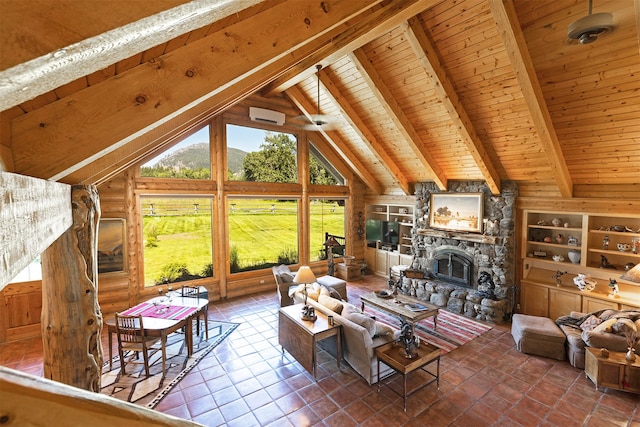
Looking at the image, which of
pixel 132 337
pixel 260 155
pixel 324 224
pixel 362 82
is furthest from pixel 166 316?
pixel 324 224

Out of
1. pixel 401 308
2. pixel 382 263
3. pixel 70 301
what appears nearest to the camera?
pixel 70 301

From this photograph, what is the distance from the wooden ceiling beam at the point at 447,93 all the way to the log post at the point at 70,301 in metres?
4.76

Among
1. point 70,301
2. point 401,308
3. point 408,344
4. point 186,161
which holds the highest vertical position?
point 186,161

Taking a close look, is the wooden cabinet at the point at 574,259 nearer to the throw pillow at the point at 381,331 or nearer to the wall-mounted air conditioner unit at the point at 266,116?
the throw pillow at the point at 381,331

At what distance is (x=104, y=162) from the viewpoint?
208 cm

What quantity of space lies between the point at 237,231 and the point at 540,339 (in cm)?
702

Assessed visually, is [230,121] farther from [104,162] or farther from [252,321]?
[104,162]

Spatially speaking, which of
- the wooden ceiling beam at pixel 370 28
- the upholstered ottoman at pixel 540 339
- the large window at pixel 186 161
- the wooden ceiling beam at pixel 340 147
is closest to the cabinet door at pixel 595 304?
the upholstered ottoman at pixel 540 339

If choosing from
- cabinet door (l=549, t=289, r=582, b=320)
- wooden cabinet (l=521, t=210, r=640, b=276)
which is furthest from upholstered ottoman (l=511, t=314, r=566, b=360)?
wooden cabinet (l=521, t=210, r=640, b=276)

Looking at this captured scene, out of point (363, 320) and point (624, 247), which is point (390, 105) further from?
point (624, 247)

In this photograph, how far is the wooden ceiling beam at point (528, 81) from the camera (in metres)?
3.75

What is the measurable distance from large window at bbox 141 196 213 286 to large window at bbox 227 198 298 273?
669 mm

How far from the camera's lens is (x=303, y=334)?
14.8 ft

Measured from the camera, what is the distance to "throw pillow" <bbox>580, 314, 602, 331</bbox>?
478 cm
